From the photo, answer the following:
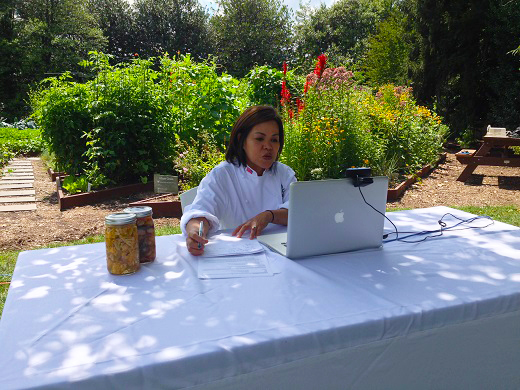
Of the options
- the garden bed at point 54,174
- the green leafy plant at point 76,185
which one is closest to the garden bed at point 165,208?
the green leafy plant at point 76,185

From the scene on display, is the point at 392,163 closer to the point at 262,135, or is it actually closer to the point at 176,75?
the point at 176,75

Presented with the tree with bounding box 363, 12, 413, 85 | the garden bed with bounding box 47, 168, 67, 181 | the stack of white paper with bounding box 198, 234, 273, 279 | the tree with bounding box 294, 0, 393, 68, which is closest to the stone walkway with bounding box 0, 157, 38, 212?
the garden bed with bounding box 47, 168, 67, 181

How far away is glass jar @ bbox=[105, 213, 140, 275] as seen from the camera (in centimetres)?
141

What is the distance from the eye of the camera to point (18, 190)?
6973 mm

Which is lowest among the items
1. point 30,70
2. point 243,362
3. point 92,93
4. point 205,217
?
point 243,362

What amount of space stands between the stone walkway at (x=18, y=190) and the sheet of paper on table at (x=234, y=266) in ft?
16.3

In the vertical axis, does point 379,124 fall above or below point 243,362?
A: above

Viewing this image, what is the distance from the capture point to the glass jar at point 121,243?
1.41m

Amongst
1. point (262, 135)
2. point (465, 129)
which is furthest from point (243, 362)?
point (465, 129)

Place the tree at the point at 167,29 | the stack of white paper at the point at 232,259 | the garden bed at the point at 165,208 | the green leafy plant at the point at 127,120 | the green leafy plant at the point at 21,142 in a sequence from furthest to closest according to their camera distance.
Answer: the tree at the point at 167,29
the green leafy plant at the point at 21,142
the green leafy plant at the point at 127,120
the garden bed at the point at 165,208
the stack of white paper at the point at 232,259

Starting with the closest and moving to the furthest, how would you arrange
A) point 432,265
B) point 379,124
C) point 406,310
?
point 406,310, point 432,265, point 379,124

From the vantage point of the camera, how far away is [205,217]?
6.43 ft

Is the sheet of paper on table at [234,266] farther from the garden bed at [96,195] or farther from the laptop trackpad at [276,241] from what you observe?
the garden bed at [96,195]

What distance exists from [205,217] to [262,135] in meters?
0.58
